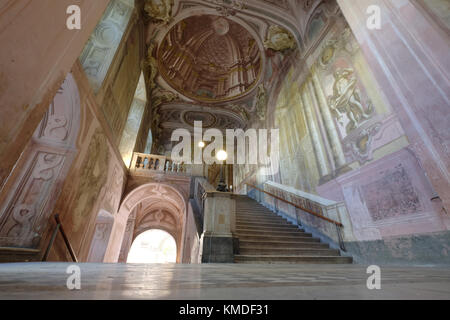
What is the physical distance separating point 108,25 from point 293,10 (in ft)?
24.3

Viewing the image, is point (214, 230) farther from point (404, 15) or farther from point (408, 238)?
point (404, 15)

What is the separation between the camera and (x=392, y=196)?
3.90 m

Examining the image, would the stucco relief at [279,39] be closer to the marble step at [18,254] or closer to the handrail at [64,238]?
the handrail at [64,238]

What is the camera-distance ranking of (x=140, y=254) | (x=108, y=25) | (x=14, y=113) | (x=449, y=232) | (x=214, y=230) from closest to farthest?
(x=14, y=113), (x=449, y=232), (x=214, y=230), (x=108, y=25), (x=140, y=254)

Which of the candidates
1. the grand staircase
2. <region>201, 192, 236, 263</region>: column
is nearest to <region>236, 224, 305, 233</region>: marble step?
the grand staircase

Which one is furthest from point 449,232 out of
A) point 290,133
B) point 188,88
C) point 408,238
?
point 188,88

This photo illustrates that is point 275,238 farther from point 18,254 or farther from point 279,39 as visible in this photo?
point 279,39

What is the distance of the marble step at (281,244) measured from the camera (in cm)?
433

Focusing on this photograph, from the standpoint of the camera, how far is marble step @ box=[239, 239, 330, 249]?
14.2 feet

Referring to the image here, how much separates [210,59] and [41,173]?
12.4 m

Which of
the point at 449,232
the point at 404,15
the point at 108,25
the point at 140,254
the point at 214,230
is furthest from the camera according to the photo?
the point at 140,254

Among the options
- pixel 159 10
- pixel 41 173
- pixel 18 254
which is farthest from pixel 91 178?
pixel 159 10

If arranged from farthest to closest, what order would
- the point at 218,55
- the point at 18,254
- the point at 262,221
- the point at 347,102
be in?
the point at 218,55
the point at 262,221
the point at 347,102
the point at 18,254
